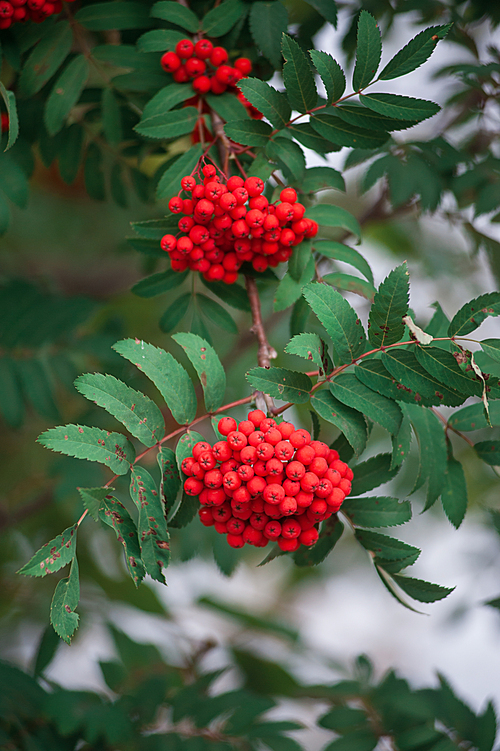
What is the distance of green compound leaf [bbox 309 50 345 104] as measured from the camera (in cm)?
65

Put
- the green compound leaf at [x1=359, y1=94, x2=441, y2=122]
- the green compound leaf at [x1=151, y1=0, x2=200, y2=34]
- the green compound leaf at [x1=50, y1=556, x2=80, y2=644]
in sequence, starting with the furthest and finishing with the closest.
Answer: the green compound leaf at [x1=151, y1=0, x2=200, y2=34] < the green compound leaf at [x1=359, y1=94, x2=441, y2=122] < the green compound leaf at [x1=50, y1=556, x2=80, y2=644]

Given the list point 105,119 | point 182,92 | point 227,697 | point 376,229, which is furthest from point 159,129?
point 376,229

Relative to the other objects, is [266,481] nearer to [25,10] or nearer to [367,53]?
[367,53]

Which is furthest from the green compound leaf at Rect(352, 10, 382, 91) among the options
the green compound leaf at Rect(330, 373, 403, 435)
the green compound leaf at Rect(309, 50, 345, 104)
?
Result: the green compound leaf at Rect(330, 373, 403, 435)

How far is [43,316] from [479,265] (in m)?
1.46

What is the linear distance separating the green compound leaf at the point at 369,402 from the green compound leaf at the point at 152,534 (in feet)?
0.80

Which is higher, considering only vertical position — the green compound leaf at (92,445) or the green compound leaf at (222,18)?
the green compound leaf at (222,18)

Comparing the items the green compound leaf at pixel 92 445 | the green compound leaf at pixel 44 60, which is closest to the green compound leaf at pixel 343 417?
the green compound leaf at pixel 92 445

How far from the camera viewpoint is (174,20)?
751 millimetres

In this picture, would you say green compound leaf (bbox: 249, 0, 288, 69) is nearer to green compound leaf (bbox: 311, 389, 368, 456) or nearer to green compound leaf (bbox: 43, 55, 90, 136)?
green compound leaf (bbox: 43, 55, 90, 136)

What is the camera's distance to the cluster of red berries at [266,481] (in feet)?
1.79

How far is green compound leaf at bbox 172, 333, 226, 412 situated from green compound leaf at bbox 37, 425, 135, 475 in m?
0.11

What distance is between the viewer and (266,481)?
1.82ft

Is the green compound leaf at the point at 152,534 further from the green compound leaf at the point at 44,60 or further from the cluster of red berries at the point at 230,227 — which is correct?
the green compound leaf at the point at 44,60
